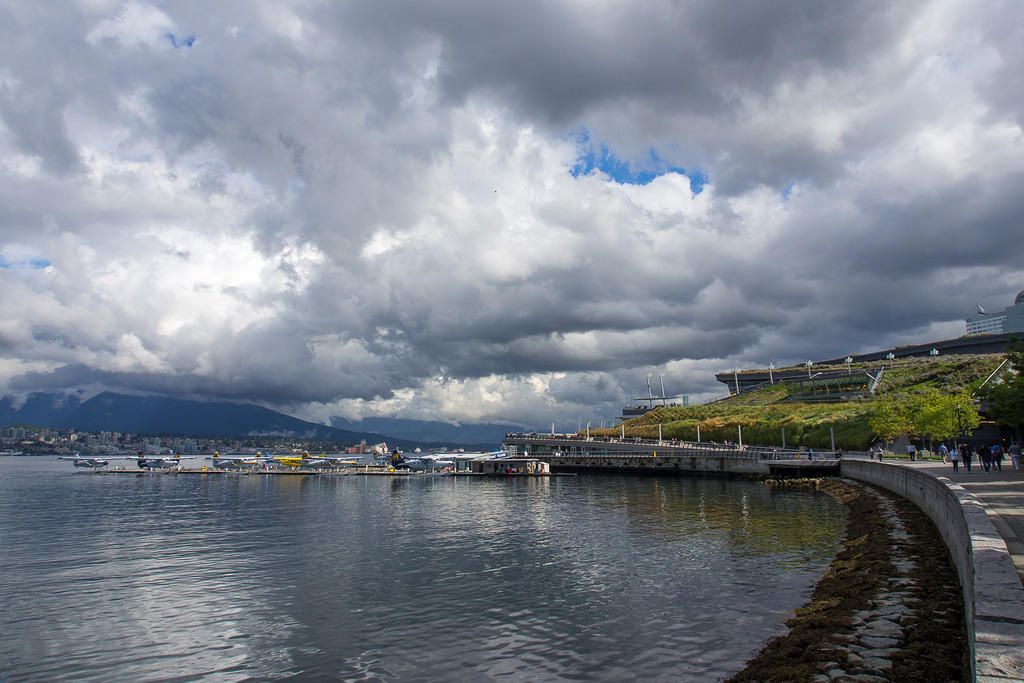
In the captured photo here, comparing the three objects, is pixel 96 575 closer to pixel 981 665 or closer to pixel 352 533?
pixel 352 533

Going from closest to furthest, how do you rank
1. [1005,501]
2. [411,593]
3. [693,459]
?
[1005,501] < [411,593] < [693,459]

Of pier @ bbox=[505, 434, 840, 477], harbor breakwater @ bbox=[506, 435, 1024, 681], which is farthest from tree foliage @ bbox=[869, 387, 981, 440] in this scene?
pier @ bbox=[505, 434, 840, 477]

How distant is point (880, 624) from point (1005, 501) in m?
14.3

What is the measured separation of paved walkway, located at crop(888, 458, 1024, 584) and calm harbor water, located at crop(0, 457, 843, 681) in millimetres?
7546

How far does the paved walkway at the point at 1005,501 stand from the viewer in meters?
17.3

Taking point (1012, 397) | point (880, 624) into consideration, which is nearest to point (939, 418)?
point (1012, 397)

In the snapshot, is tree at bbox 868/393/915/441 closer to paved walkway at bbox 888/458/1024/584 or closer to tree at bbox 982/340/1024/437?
tree at bbox 982/340/1024/437

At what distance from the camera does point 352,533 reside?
4738 cm

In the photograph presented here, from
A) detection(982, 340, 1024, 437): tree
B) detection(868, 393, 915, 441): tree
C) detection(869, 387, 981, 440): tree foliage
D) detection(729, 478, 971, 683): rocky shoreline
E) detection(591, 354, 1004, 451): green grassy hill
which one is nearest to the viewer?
detection(729, 478, 971, 683): rocky shoreline

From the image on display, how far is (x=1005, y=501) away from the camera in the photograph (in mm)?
27109

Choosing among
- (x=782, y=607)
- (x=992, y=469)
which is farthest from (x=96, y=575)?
(x=992, y=469)

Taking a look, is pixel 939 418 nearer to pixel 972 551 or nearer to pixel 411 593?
pixel 972 551

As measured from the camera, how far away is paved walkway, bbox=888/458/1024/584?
17281mm

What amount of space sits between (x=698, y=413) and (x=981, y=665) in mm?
167155
